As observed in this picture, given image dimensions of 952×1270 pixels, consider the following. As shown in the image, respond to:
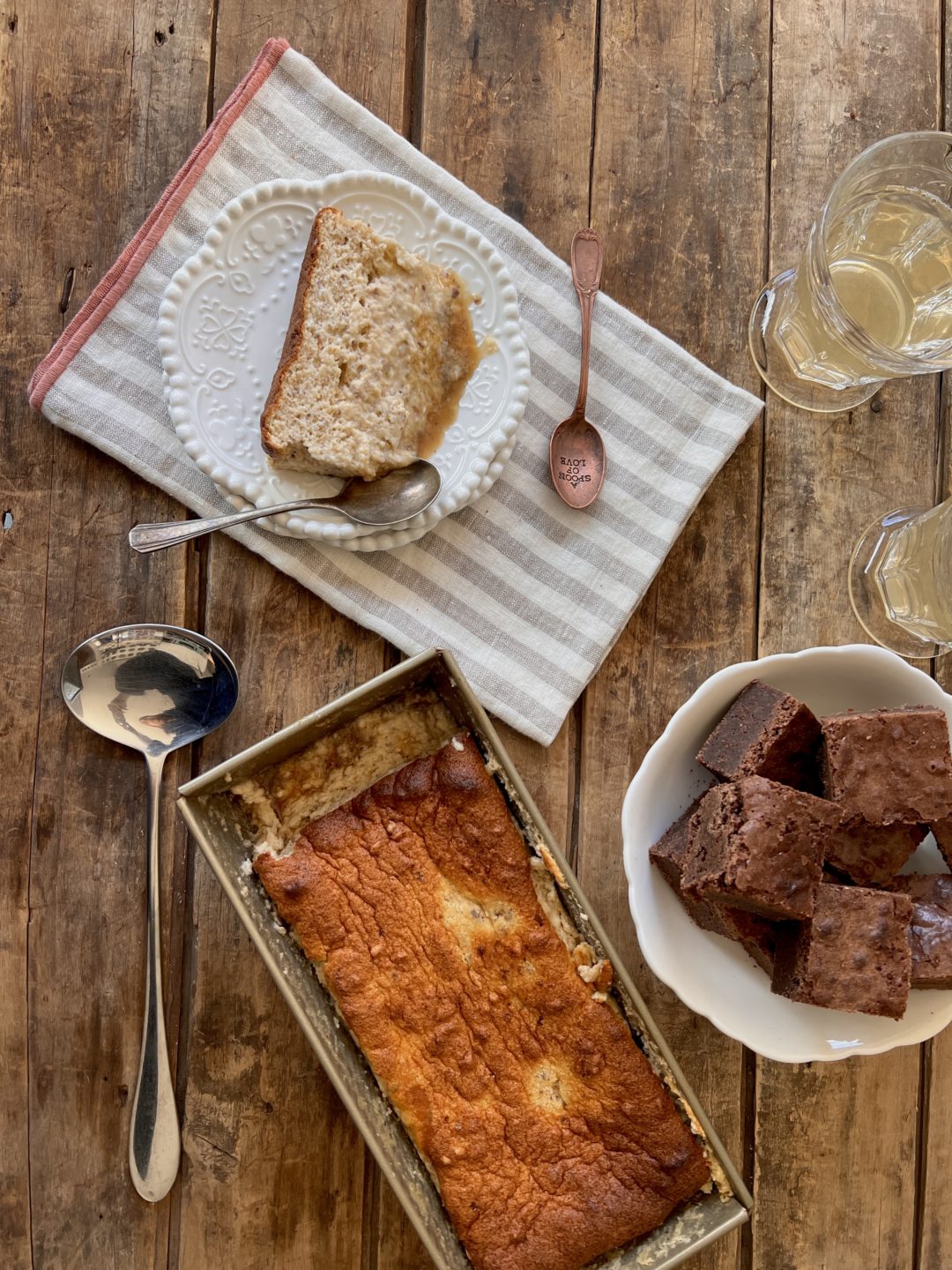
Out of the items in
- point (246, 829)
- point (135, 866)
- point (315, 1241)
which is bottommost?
point (315, 1241)

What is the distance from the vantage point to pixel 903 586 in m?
2.24

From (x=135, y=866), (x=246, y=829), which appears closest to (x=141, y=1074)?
(x=135, y=866)

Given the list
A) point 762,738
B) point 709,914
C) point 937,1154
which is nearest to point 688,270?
point 762,738

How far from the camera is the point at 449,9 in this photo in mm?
2234

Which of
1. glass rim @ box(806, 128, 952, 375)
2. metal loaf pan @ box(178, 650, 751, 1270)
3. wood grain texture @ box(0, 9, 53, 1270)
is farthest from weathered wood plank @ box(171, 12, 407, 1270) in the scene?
glass rim @ box(806, 128, 952, 375)

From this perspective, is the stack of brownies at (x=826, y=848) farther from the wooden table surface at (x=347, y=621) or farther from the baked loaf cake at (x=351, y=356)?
the baked loaf cake at (x=351, y=356)

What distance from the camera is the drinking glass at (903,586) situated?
2.16 metres

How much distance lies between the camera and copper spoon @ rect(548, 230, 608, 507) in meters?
2.19

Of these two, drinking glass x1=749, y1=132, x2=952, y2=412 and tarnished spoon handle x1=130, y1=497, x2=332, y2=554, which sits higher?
drinking glass x1=749, y1=132, x2=952, y2=412

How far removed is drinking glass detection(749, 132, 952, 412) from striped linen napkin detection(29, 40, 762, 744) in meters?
0.23

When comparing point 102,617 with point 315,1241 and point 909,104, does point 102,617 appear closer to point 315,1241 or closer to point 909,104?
point 315,1241

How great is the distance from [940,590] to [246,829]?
1.53m

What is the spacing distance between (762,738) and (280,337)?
129 cm

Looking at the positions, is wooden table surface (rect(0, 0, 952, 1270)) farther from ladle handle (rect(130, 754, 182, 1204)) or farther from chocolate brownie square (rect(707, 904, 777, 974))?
chocolate brownie square (rect(707, 904, 777, 974))
